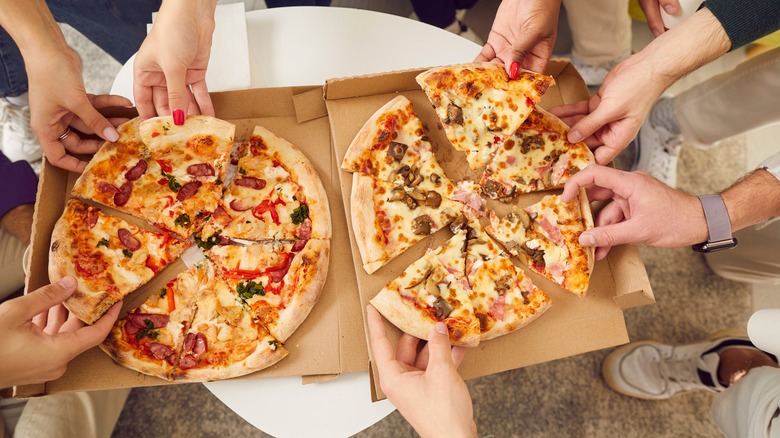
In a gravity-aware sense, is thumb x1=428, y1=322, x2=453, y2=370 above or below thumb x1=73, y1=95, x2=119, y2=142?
below

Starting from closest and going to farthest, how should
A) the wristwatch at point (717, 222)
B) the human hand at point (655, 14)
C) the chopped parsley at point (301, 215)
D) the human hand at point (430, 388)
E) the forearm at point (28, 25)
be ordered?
the human hand at point (430, 388) < the forearm at point (28, 25) < the wristwatch at point (717, 222) < the chopped parsley at point (301, 215) < the human hand at point (655, 14)

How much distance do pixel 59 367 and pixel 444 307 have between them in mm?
1577

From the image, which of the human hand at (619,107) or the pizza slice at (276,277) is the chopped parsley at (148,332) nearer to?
the pizza slice at (276,277)

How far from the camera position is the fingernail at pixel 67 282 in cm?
224

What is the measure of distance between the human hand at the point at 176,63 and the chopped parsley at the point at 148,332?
3.01 ft

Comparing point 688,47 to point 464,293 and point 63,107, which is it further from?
point 63,107

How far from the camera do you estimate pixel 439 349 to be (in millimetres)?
2082

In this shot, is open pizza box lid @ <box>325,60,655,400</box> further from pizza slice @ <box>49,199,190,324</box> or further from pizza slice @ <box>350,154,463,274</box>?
pizza slice @ <box>49,199,190,324</box>

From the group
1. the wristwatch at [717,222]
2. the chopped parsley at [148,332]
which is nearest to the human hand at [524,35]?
the wristwatch at [717,222]

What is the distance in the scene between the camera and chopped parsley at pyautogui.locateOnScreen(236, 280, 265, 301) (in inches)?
98.8

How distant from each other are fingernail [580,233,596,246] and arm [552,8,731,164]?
0.48 m

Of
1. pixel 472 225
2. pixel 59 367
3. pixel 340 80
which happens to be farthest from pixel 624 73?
pixel 59 367

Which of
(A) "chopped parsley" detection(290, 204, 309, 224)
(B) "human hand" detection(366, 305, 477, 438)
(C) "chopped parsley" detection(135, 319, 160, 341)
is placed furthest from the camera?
(A) "chopped parsley" detection(290, 204, 309, 224)

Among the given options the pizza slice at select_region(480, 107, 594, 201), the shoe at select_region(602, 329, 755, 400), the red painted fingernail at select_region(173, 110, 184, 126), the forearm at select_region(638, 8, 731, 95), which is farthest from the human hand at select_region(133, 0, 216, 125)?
the shoe at select_region(602, 329, 755, 400)
